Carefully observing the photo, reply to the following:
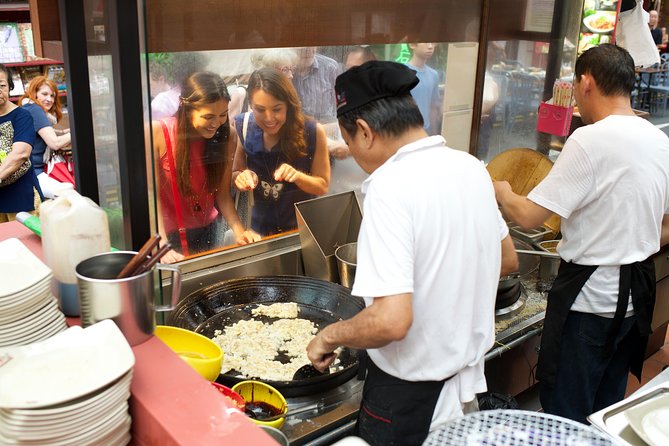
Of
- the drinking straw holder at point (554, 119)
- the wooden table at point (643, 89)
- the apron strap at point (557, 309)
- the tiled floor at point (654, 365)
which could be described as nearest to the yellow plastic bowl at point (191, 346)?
the apron strap at point (557, 309)

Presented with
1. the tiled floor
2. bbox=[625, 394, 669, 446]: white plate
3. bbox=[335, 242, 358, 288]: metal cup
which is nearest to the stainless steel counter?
bbox=[335, 242, 358, 288]: metal cup

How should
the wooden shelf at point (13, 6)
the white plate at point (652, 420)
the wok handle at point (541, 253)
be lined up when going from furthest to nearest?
the wooden shelf at point (13, 6), the wok handle at point (541, 253), the white plate at point (652, 420)

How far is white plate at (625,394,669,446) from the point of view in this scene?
1.42 meters

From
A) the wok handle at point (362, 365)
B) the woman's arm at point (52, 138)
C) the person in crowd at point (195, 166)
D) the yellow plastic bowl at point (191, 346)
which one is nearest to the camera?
the yellow plastic bowl at point (191, 346)

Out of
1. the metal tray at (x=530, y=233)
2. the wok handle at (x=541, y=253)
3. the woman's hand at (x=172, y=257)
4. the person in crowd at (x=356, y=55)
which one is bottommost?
the metal tray at (x=530, y=233)

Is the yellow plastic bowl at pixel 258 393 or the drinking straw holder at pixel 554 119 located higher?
the drinking straw holder at pixel 554 119

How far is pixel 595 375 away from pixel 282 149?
1.69m

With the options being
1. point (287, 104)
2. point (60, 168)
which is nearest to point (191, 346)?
point (287, 104)

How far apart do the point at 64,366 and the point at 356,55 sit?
2.21 m

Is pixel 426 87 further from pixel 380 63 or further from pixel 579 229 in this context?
pixel 380 63

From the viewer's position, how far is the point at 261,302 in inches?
106

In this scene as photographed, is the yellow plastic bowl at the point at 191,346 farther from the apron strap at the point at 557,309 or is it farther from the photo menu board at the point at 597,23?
the photo menu board at the point at 597,23

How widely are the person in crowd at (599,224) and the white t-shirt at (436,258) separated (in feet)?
2.55

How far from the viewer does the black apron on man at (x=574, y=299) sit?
2473mm
